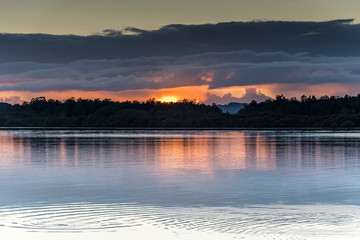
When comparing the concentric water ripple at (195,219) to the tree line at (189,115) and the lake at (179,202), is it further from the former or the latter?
the tree line at (189,115)

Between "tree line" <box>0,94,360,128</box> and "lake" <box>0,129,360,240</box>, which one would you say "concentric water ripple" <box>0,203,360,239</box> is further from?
"tree line" <box>0,94,360,128</box>

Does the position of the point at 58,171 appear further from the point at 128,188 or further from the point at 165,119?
the point at 165,119

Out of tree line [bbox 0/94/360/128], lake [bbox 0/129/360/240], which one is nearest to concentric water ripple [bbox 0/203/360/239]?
lake [bbox 0/129/360/240]

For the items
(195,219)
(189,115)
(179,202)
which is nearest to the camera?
(195,219)

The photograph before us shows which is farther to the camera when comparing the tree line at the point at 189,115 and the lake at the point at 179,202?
the tree line at the point at 189,115

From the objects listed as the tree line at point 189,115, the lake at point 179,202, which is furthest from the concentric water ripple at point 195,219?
the tree line at point 189,115

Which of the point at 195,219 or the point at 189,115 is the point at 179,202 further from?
the point at 189,115

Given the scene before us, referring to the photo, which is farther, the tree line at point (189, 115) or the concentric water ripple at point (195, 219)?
the tree line at point (189, 115)

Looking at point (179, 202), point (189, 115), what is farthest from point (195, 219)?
point (189, 115)

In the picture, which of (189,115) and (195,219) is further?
(189,115)

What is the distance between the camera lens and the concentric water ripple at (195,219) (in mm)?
8711

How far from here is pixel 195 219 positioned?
952 centimetres

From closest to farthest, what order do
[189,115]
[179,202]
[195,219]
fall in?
[195,219]
[179,202]
[189,115]

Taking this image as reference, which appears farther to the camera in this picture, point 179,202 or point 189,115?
point 189,115
